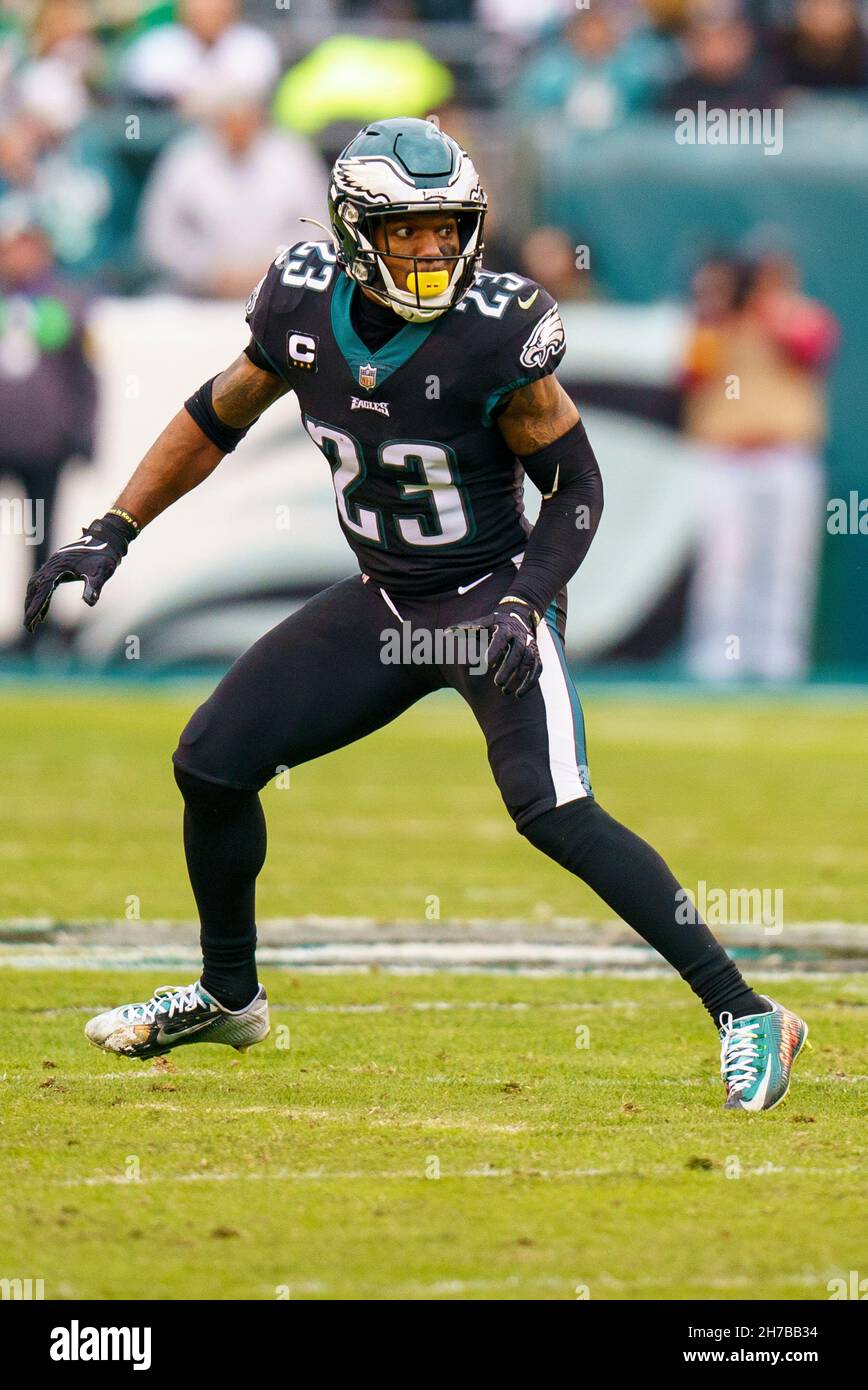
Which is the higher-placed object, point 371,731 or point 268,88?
point 268,88

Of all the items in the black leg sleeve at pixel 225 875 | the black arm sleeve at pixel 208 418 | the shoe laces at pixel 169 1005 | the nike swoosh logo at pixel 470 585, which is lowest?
the shoe laces at pixel 169 1005

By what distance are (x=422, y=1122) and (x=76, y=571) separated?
1.29 metres

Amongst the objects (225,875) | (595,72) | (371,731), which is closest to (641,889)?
(371,731)

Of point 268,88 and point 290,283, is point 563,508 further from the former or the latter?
point 268,88

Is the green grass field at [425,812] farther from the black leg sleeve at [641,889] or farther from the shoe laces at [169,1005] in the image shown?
the black leg sleeve at [641,889]

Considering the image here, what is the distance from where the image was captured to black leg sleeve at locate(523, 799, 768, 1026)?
403cm

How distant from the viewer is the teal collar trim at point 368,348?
4.10m

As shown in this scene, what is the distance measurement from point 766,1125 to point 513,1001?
4.21 feet

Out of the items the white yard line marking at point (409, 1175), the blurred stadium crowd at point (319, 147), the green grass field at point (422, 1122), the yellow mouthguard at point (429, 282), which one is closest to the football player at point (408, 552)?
the yellow mouthguard at point (429, 282)

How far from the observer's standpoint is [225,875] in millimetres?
4398

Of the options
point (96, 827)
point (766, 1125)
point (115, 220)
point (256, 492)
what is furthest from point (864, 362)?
point (766, 1125)

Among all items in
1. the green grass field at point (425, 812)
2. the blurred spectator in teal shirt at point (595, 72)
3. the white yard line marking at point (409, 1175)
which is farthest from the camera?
the blurred spectator in teal shirt at point (595, 72)

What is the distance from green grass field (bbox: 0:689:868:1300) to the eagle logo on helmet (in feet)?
4.58

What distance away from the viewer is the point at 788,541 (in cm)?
1233
